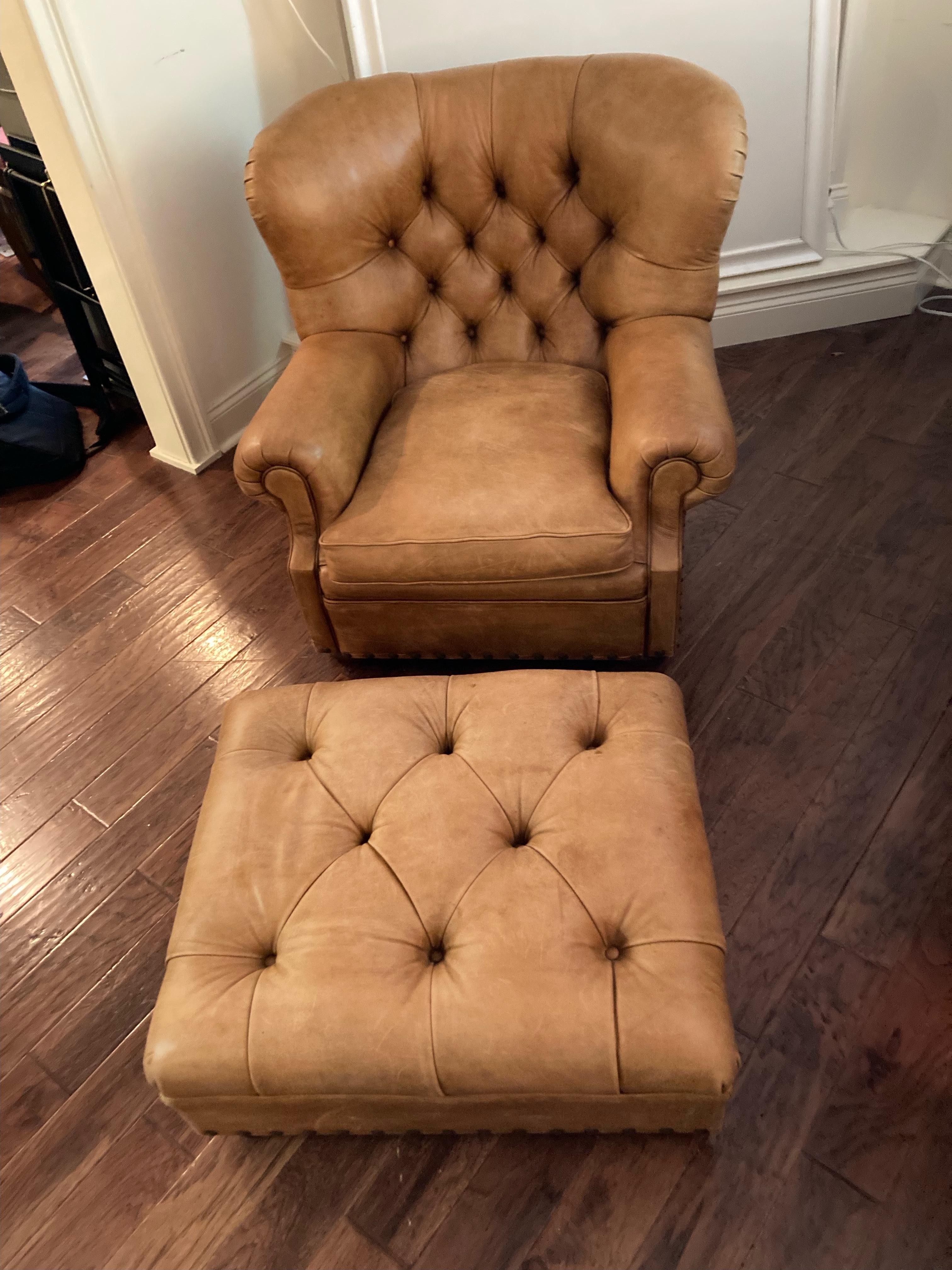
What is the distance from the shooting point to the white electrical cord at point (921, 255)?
102 inches

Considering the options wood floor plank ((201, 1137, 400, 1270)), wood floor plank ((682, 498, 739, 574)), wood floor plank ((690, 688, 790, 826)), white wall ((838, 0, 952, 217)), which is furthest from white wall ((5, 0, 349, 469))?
wood floor plank ((201, 1137, 400, 1270))

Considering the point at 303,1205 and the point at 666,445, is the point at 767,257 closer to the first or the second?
the point at 666,445

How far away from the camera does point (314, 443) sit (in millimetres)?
1658

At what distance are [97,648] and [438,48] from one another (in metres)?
1.60

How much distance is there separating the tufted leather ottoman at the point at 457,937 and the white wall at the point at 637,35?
171cm

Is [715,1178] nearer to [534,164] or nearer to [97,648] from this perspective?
[97,648]

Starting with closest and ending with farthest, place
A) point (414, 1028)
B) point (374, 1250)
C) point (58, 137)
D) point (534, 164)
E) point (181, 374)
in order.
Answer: point (414, 1028), point (374, 1250), point (534, 164), point (58, 137), point (181, 374)

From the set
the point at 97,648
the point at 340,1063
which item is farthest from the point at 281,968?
the point at 97,648

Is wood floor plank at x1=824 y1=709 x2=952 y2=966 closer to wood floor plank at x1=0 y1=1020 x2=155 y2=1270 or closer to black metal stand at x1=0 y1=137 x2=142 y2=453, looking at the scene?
wood floor plank at x1=0 y1=1020 x2=155 y2=1270

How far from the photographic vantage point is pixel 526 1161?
4.24 ft

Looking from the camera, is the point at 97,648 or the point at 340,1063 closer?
the point at 340,1063

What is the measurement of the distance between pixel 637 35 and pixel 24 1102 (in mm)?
2516

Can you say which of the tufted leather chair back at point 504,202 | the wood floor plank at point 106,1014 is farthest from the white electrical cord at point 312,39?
the wood floor plank at point 106,1014

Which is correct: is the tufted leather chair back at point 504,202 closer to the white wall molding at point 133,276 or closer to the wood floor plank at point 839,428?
the white wall molding at point 133,276
